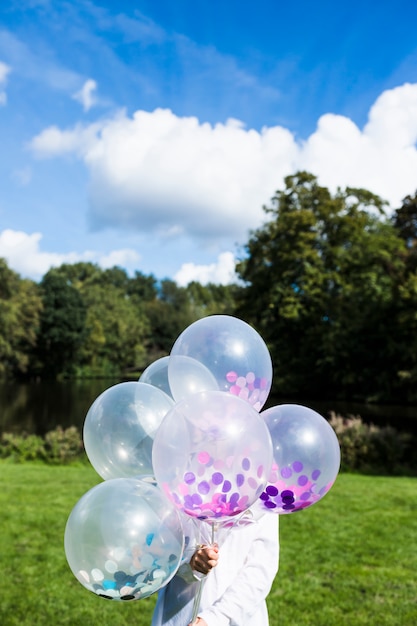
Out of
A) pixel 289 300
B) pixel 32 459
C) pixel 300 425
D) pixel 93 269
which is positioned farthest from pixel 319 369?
pixel 93 269

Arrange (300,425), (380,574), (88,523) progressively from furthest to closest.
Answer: (380,574)
(300,425)
(88,523)

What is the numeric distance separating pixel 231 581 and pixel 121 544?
0.63 meters

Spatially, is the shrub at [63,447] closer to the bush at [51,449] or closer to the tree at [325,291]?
the bush at [51,449]

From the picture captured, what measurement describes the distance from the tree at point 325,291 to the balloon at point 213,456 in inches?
903

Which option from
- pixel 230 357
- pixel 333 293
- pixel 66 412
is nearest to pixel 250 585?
pixel 230 357

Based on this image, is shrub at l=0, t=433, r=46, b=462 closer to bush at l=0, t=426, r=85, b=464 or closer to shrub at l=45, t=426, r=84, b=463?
bush at l=0, t=426, r=85, b=464

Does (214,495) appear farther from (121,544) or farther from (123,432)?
(123,432)

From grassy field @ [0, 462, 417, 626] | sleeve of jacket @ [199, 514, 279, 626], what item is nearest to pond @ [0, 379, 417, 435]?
grassy field @ [0, 462, 417, 626]

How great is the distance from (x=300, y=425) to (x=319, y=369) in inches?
1049

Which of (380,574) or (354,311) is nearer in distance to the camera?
(380,574)

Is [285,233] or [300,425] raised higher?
[285,233]

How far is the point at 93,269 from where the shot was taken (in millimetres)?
67812

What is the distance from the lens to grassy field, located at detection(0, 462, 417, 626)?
4.52 m

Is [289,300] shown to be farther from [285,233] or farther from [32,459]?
[32,459]
